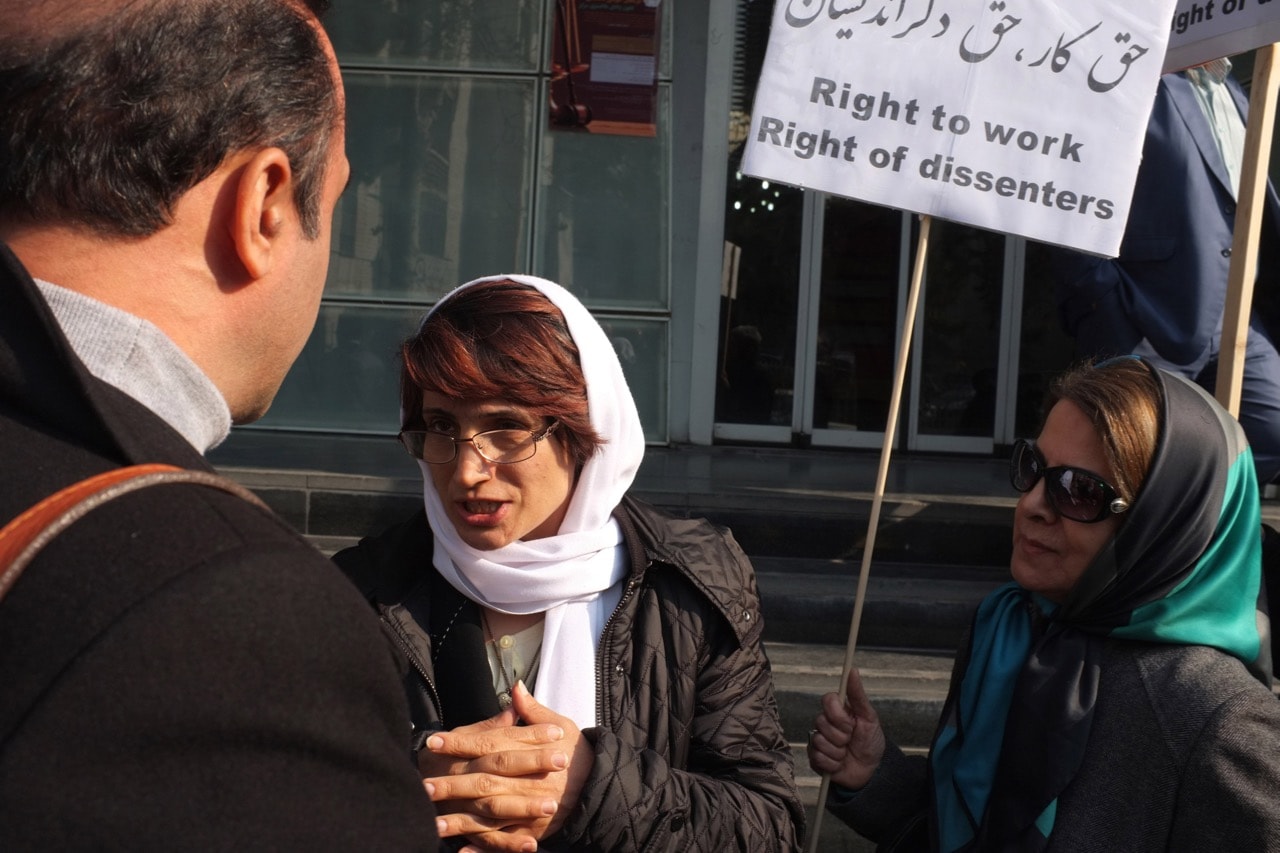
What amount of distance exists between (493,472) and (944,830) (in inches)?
41.4

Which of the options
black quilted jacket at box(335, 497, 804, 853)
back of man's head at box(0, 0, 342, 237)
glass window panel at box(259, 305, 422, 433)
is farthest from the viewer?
glass window panel at box(259, 305, 422, 433)

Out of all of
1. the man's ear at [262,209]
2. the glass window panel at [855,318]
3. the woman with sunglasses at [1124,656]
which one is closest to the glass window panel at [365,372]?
the glass window panel at [855,318]

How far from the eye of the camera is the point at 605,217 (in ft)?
26.0

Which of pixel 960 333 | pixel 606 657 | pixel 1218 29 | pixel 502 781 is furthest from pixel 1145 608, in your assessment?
pixel 960 333

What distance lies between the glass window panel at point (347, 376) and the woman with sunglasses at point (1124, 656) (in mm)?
6198

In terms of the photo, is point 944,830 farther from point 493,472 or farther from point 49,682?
point 49,682

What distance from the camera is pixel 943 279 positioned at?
8180 millimetres

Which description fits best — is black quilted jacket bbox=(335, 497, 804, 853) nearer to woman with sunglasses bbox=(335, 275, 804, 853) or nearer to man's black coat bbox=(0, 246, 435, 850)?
woman with sunglasses bbox=(335, 275, 804, 853)

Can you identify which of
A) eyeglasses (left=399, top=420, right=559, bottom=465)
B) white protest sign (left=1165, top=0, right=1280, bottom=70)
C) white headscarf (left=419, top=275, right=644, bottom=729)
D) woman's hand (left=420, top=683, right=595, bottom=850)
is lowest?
woman's hand (left=420, top=683, right=595, bottom=850)

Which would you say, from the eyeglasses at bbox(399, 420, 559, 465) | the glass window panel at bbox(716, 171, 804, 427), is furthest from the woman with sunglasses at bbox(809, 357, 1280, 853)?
the glass window panel at bbox(716, 171, 804, 427)

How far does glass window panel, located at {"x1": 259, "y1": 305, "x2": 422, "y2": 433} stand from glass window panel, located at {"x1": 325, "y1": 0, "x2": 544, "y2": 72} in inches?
66.0

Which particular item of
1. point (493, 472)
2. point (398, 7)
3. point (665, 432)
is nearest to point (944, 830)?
point (493, 472)

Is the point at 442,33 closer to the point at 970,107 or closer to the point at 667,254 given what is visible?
the point at 667,254

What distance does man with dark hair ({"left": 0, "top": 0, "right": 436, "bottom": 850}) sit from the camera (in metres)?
0.76
